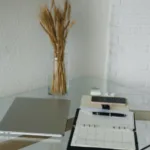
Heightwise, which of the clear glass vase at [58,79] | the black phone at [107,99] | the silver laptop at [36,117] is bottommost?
the silver laptop at [36,117]

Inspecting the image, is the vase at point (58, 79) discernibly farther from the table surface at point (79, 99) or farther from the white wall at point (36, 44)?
the white wall at point (36, 44)

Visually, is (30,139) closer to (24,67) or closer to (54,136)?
(54,136)

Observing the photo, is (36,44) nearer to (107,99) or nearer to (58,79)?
(58,79)

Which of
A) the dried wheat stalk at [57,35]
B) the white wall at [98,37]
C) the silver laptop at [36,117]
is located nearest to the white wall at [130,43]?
the white wall at [98,37]

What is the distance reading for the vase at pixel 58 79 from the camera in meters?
1.40

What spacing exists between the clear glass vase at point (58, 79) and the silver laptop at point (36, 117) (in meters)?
0.07

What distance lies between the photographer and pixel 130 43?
1.67 metres

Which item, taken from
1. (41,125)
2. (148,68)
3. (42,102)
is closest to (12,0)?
(42,102)

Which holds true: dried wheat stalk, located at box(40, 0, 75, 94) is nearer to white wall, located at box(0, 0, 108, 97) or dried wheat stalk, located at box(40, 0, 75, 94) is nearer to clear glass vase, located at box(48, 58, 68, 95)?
clear glass vase, located at box(48, 58, 68, 95)

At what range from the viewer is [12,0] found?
1419 millimetres

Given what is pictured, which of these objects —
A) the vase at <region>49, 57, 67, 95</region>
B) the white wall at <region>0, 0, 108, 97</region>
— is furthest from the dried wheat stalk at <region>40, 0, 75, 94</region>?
the white wall at <region>0, 0, 108, 97</region>

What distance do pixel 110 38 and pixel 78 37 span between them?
7.2 inches

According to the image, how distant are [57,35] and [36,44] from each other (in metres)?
0.22

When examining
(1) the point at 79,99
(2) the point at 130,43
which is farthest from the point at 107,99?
(2) the point at 130,43
